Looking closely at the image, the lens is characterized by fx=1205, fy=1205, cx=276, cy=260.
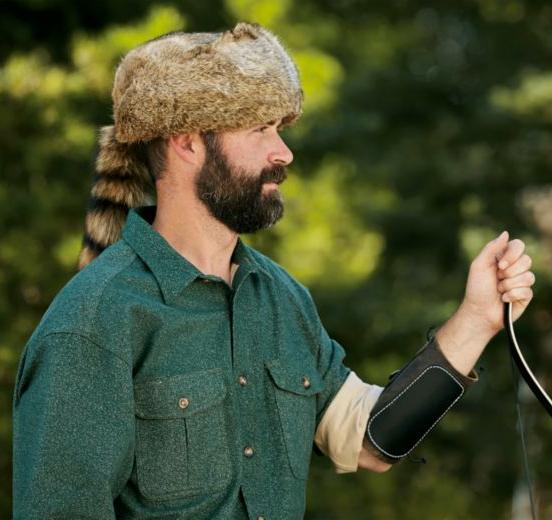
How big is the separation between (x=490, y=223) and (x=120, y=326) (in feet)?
34.2

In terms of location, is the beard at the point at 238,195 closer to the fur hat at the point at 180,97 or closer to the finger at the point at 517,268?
the fur hat at the point at 180,97

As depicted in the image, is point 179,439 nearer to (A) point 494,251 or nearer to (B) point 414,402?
(B) point 414,402

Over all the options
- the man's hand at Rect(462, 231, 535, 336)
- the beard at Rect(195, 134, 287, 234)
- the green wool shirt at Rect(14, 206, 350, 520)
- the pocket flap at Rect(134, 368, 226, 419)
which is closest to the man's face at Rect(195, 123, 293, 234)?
the beard at Rect(195, 134, 287, 234)

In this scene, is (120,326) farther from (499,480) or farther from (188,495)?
(499,480)

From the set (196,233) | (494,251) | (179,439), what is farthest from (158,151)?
(494,251)

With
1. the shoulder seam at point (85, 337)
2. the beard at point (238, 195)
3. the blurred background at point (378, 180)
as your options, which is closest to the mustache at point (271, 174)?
the beard at point (238, 195)

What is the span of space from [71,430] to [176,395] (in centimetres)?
28

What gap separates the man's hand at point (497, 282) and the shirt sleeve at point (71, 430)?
874 mm

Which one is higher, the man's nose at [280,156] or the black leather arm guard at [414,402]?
the man's nose at [280,156]

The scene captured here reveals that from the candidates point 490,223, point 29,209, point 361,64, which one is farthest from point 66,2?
point 361,64

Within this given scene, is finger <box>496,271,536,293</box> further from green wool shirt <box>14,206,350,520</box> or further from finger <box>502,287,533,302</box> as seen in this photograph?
Result: green wool shirt <box>14,206,350,520</box>

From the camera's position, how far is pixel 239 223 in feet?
9.87

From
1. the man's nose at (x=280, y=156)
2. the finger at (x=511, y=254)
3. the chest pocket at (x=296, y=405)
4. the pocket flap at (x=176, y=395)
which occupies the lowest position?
the chest pocket at (x=296, y=405)

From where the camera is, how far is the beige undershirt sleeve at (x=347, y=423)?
10.3 ft
